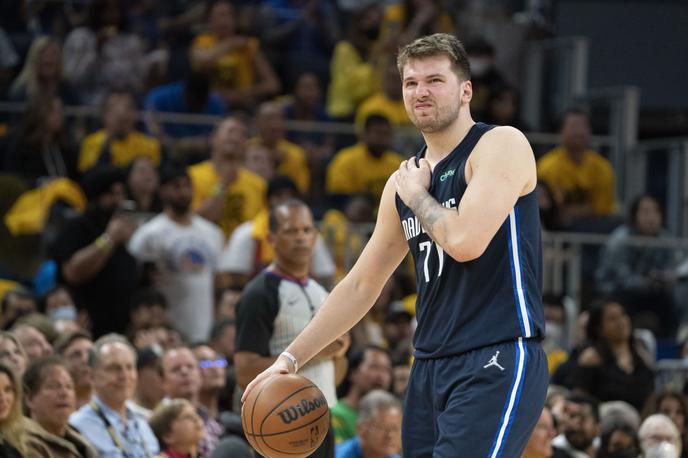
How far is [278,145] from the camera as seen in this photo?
14.6 metres

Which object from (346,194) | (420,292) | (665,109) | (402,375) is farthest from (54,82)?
(420,292)

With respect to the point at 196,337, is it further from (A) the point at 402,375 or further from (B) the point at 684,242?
Answer: (B) the point at 684,242

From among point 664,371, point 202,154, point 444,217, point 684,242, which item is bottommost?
point 664,371

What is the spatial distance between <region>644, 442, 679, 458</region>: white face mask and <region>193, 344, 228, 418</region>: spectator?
304 centimetres

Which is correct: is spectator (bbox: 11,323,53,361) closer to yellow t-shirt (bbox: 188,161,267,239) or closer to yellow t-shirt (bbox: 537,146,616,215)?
yellow t-shirt (bbox: 188,161,267,239)

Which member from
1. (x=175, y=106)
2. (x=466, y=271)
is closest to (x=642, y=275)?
(x=175, y=106)

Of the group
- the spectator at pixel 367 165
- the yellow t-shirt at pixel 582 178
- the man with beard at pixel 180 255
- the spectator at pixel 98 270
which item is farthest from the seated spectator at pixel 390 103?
the spectator at pixel 98 270

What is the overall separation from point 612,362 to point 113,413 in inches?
189

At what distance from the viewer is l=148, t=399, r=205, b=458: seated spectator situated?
28.9 feet

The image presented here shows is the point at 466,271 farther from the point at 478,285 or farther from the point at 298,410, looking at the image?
the point at 298,410

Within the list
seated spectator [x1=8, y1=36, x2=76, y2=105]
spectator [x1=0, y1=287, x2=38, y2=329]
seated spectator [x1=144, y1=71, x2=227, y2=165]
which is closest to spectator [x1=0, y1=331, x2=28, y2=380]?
spectator [x1=0, y1=287, x2=38, y2=329]

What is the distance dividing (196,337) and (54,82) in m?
3.66

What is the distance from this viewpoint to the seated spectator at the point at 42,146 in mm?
13609

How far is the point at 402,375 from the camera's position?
11.0 meters
